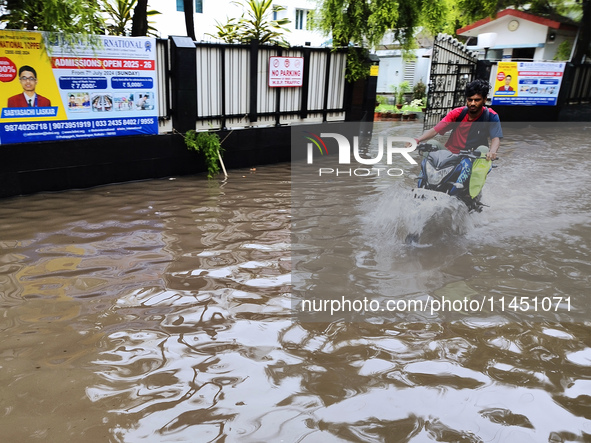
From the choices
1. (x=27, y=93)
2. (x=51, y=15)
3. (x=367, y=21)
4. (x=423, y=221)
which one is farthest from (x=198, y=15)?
(x=423, y=221)

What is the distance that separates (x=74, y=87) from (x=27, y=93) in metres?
0.62

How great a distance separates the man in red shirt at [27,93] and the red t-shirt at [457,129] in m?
5.28

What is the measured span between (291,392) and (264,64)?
25.0 feet

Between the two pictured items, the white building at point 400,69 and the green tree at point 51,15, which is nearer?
the green tree at point 51,15

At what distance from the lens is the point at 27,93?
6680mm

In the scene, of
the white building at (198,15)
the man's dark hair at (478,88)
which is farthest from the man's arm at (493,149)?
the white building at (198,15)

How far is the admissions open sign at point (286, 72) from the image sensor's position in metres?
9.62

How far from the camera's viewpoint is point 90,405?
2.88 m

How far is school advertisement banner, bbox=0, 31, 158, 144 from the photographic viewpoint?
21.5 feet

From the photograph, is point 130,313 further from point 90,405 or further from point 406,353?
point 406,353

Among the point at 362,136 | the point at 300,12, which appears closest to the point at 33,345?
the point at 362,136

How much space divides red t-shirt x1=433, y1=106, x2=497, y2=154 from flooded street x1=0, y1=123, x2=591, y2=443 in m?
0.90

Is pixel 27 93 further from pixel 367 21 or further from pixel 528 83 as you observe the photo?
pixel 528 83
